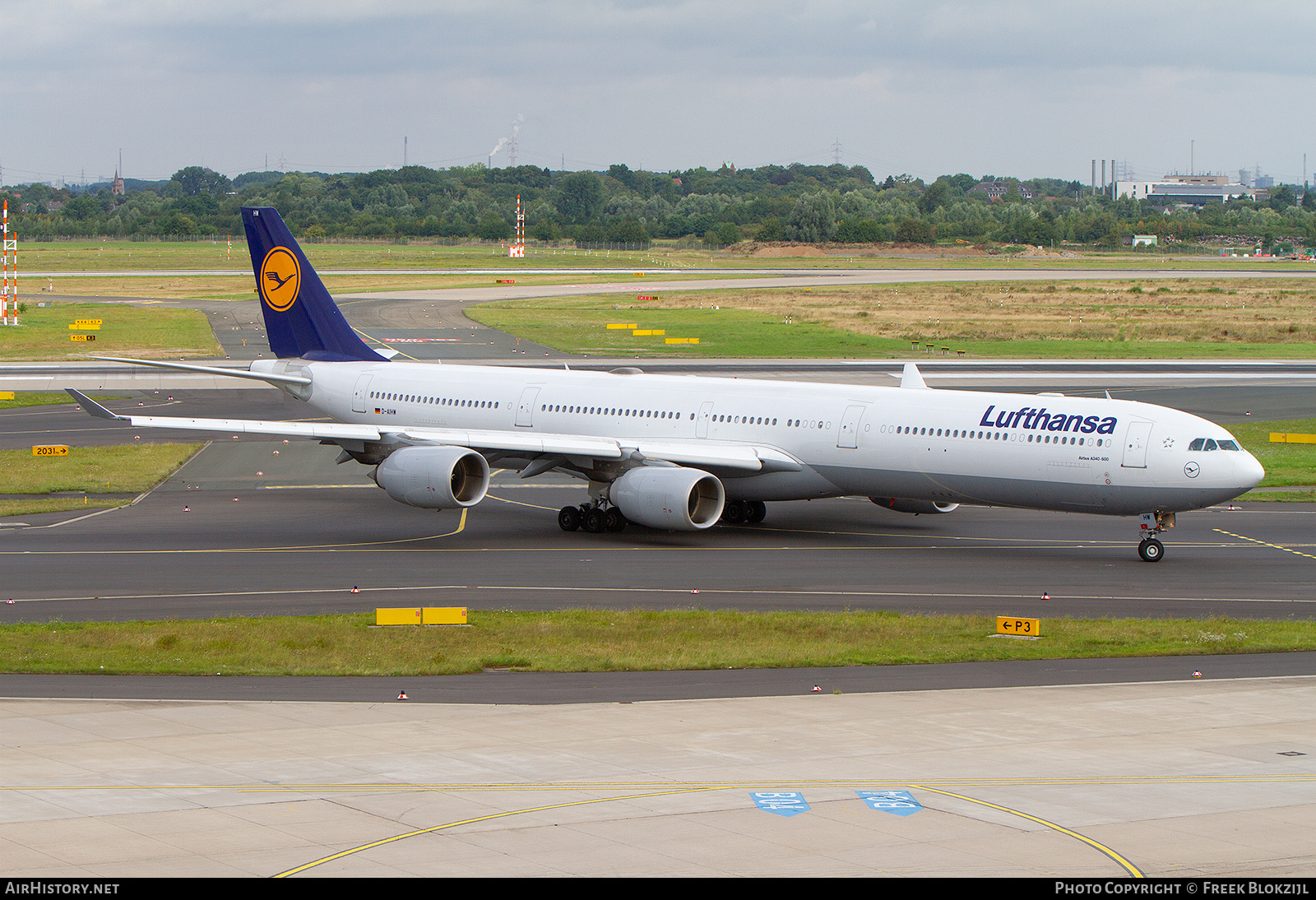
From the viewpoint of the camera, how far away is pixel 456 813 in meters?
16.2

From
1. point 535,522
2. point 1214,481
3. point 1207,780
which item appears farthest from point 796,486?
point 1207,780

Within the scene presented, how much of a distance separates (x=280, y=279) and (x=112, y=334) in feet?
167

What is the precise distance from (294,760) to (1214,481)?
23.5 m

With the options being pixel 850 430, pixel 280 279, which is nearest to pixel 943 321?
pixel 280 279

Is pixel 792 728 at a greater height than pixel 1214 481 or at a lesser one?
lesser

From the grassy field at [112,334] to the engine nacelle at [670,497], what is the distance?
49872mm

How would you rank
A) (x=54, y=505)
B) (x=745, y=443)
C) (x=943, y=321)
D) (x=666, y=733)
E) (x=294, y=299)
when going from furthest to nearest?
(x=943, y=321)
(x=294, y=299)
(x=54, y=505)
(x=745, y=443)
(x=666, y=733)

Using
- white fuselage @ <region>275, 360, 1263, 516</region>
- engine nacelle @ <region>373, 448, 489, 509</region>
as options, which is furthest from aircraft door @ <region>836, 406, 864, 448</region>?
engine nacelle @ <region>373, 448, 489, 509</region>

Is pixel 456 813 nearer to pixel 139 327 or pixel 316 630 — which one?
pixel 316 630

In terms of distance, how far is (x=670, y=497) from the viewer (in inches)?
1426

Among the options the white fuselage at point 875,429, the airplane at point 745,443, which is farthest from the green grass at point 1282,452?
the white fuselage at point 875,429

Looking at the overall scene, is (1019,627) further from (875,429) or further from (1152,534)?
(875,429)

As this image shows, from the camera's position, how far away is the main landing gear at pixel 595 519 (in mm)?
39250

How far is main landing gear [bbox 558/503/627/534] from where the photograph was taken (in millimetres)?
39250
